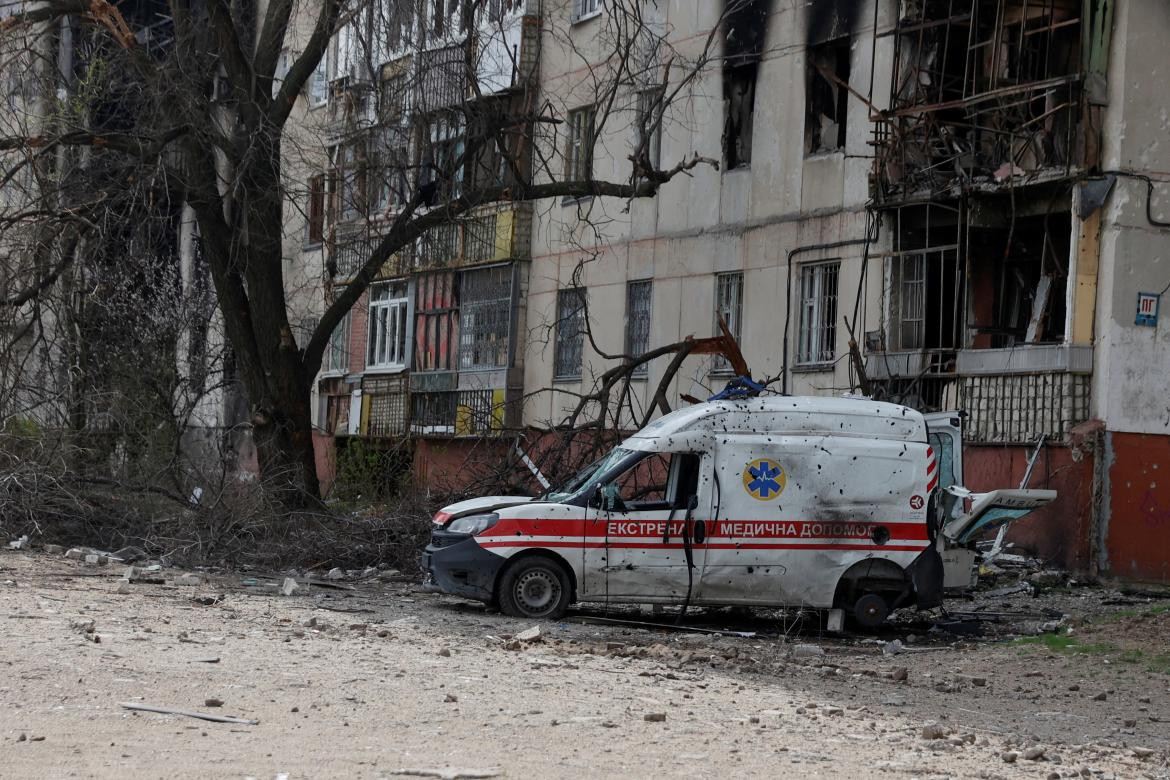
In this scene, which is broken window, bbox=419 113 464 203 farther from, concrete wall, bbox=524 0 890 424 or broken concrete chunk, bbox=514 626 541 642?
broken concrete chunk, bbox=514 626 541 642

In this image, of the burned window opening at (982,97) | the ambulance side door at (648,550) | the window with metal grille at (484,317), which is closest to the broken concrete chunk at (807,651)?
the ambulance side door at (648,550)

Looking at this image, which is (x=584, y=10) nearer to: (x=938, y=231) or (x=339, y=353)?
(x=938, y=231)

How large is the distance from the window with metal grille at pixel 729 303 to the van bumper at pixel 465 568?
11.8 m

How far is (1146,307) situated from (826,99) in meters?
6.71

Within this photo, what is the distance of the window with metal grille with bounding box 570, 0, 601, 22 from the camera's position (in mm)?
29344

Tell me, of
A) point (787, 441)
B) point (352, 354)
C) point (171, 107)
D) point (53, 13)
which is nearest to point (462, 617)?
point (787, 441)

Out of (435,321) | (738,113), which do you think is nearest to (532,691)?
(738,113)

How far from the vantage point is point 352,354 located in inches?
1451

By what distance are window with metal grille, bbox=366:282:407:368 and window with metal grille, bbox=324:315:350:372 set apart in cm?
142

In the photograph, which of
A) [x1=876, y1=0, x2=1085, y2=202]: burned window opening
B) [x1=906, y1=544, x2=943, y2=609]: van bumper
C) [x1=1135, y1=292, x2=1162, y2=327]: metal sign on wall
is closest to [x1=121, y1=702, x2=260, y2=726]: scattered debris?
[x1=906, y1=544, x2=943, y2=609]: van bumper

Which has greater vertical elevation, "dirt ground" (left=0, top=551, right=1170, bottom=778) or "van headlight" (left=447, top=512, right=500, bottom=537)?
"van headlight" (left=447, top=512, right=500, bottom=537)

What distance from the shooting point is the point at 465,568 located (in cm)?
1505

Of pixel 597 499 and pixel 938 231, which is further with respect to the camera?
pixel 938 231

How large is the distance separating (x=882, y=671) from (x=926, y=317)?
11364 mm
